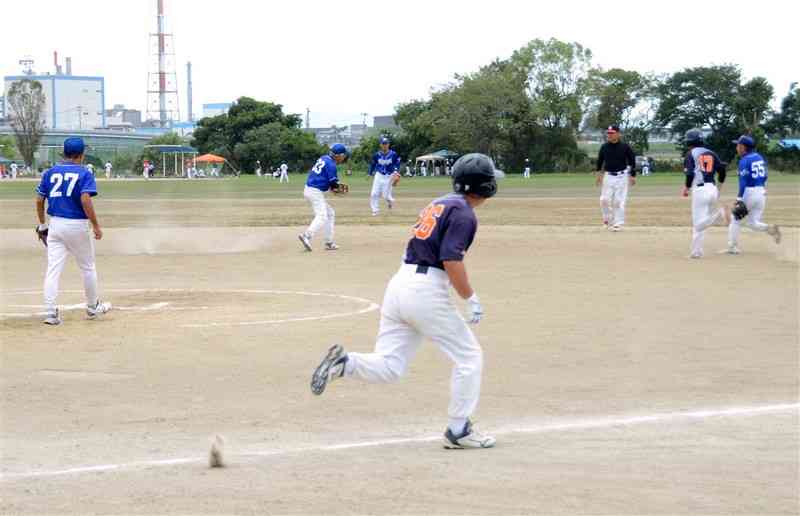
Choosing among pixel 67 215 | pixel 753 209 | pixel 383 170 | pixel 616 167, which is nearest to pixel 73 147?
pixel 67 215

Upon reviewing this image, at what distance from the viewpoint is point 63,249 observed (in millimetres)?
11781

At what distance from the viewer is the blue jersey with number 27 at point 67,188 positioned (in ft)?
37.8

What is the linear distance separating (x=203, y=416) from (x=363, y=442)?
55.0 inches

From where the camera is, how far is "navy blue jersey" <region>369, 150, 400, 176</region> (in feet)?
96.8

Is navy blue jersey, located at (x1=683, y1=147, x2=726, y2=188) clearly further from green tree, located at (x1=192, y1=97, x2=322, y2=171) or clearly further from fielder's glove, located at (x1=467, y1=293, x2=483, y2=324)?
green tree, located at (x1=192, y1=97, x2=322, y2=171)

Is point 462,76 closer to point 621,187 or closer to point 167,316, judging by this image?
point 621,187

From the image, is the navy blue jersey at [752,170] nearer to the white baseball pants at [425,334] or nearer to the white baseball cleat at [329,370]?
the white baseball pants at [425,334]

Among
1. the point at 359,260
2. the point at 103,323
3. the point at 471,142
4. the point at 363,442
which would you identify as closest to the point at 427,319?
the point at 363,442

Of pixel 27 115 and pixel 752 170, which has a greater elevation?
pixel 27 115

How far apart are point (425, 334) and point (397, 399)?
1568mm

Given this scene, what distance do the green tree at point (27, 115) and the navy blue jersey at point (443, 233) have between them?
3919 inches

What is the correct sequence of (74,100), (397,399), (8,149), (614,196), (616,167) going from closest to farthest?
(397,399), (616,167), (614,196), (8,149), (74,100)

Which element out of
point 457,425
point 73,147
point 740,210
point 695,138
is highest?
point 695,138

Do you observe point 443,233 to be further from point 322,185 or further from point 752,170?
point 322,185
